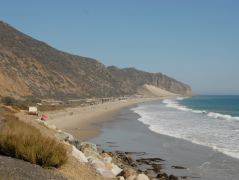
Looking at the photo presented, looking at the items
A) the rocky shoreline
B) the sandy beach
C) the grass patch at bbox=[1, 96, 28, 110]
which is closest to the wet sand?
the rocky shoreline

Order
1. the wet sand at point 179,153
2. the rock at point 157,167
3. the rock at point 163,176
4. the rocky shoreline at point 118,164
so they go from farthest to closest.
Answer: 1. the rock at point 157,167
2. the wet sand at point 179,153
3. the rock at point 163,176
4. the rocky shoreline at point 118,164

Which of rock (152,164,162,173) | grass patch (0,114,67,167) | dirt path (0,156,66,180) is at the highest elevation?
grass patch (0,114,67,167)

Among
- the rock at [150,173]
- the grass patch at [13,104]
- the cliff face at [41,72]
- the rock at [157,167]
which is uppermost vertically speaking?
the cliff face at [41,72]

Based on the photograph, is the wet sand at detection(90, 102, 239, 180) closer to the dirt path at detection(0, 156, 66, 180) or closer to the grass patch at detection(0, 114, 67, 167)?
the grass patch at detection(0, 114, 67, 167)

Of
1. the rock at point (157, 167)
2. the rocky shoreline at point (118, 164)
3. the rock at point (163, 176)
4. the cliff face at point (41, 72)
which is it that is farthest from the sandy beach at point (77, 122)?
the cliff face at point (41, 72)

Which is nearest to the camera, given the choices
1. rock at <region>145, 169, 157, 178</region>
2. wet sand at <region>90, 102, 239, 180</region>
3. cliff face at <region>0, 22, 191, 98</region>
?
rock at <region>145, 169, 157, 178</region>

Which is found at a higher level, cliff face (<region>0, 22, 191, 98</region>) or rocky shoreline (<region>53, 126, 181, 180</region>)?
cliff face (<region>0, 22, 191, 98</region>)

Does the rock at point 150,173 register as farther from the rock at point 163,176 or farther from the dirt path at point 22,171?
the dirt path at point 22,171

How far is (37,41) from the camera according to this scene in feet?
336

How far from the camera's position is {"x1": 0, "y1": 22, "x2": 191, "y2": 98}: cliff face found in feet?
223

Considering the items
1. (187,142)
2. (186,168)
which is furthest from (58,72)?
(186,168)

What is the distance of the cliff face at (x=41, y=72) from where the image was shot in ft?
223

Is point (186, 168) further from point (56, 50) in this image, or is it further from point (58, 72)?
point (56, 50)

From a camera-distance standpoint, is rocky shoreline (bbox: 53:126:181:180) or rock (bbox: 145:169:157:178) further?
rock (bbox: 145:169:157:178)
